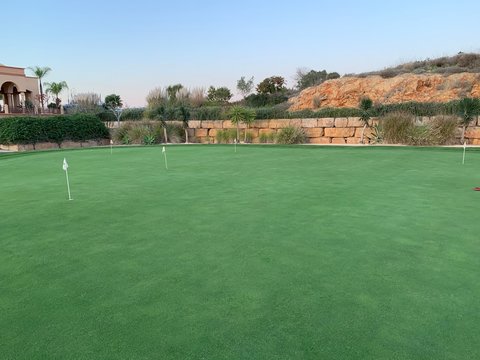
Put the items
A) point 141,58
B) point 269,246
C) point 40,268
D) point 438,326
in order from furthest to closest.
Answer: point 141,58 < point 269,246 < point 40,268 < point 438,326

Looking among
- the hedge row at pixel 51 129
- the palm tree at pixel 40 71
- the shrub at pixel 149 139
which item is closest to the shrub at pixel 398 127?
the shrub at pixel 149 139

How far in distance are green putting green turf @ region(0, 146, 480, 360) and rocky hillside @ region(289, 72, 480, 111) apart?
2004 cm

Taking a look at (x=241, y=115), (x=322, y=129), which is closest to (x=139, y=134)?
(x=241, y=115)

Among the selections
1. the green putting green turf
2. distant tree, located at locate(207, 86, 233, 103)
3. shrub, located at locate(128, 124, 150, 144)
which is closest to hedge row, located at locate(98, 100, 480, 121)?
shrub, located at locate(128, 124, 150, 144)

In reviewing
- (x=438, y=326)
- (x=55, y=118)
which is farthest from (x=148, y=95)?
(x=438, y=326)

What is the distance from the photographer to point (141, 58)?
2886 cm

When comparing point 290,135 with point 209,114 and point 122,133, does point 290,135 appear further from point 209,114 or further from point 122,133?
point 122,133

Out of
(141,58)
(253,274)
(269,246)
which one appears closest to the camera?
(253,274)

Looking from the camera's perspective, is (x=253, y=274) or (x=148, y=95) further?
(x=148, y=95)

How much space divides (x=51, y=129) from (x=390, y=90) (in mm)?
20877

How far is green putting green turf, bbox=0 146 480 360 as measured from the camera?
6.91 ft

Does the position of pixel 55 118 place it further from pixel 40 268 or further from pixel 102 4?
pixel 40 268

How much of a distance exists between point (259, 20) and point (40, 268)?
73.5 feet

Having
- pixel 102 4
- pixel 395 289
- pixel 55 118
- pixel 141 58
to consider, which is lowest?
pixel 395 289
